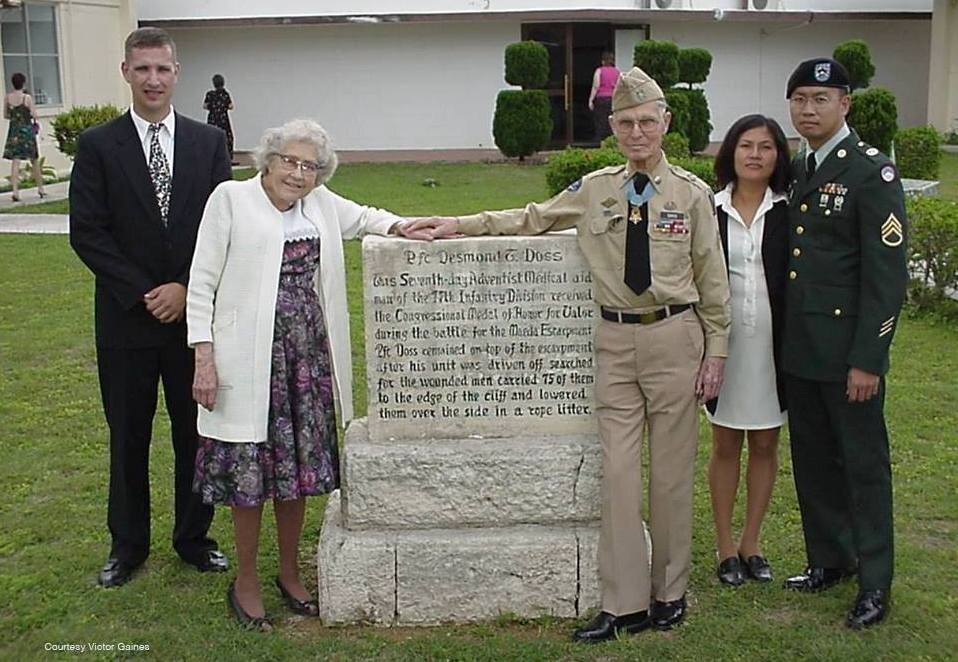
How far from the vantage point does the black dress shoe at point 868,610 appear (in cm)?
408

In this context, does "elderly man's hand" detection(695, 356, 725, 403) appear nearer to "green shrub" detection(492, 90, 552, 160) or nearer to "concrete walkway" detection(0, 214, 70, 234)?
"concrete walkway" detection(0, 214, 70, 234)

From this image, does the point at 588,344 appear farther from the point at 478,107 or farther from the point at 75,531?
the point at 478,107

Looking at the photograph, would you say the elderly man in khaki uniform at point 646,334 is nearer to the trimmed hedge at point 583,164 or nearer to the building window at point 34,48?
the trimmed hedge at point 583,164

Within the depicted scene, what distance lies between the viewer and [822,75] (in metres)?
3.99

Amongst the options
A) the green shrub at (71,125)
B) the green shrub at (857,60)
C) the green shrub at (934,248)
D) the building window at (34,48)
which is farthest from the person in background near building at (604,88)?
the green shrub at (934,248)

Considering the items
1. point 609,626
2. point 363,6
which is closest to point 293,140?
point 609,626

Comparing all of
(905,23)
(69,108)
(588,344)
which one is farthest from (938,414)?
(905,23)

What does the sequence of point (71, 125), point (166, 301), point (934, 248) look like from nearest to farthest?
point (166, 301), point (934, 248), point (71, 125)

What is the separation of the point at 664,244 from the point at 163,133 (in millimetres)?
1866

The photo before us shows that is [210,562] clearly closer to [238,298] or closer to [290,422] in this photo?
[290,422]

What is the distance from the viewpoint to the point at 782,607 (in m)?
4.27

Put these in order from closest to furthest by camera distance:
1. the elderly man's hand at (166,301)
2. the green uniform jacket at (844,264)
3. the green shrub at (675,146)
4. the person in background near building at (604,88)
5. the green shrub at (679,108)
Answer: the green uniform jacket at (844,264)
the elderly man's hand at (166,301)
the green shrub at (675,146)
the green shrub at (679,108)
the person in background near building at (604,88)

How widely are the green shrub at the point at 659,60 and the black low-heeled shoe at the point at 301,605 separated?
15.6 meters

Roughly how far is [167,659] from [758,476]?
2.20m
